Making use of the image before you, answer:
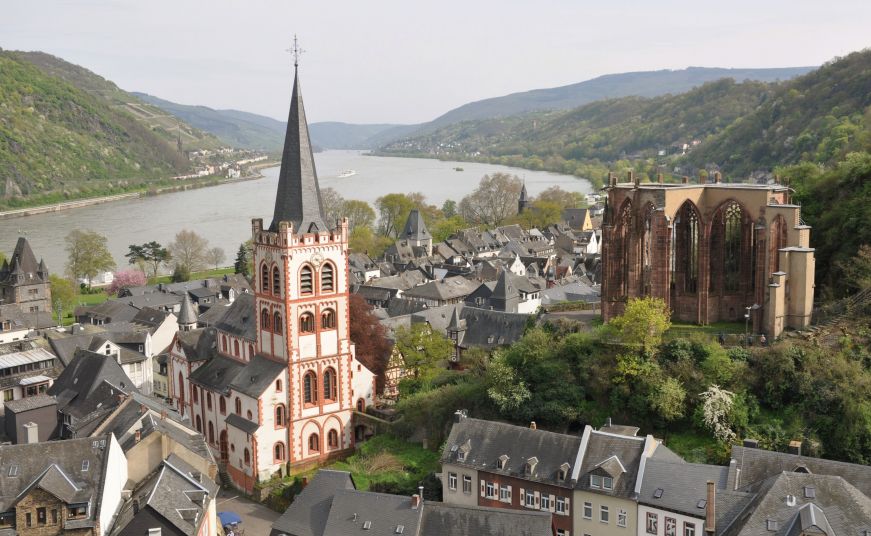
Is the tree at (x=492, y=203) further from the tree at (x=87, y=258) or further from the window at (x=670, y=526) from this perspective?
the window at (x=670, y=526)

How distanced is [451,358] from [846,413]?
91.4 feet

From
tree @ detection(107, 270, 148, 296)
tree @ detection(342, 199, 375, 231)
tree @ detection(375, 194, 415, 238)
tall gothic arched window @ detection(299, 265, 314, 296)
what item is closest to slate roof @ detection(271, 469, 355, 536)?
tall gothic arched window @ detection(299, 265, 314, 296)

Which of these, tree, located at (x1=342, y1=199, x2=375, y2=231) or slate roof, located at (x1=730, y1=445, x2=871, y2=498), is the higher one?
tree, located at (x1=342, y1=199, x2=375, y2=231)

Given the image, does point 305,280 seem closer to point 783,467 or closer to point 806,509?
point 783,467

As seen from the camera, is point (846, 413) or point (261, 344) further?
point (261, 344)

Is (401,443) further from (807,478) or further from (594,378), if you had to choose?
(807,478)

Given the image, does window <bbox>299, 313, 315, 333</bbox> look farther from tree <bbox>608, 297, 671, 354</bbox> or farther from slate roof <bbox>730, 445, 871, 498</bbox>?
slate roof <bbox>730, 445, 871, 498</bbox>

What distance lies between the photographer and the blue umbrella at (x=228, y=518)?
3691 centimetres

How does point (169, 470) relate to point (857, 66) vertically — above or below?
below

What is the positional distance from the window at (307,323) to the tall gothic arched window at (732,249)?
1890 centimetres

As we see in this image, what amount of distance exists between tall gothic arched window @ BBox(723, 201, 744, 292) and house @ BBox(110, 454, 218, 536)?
23.6 metres

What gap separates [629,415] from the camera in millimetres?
36594

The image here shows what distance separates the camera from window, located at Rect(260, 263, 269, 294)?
43000mm

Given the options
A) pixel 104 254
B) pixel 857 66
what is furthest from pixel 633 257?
pixel 857 66
